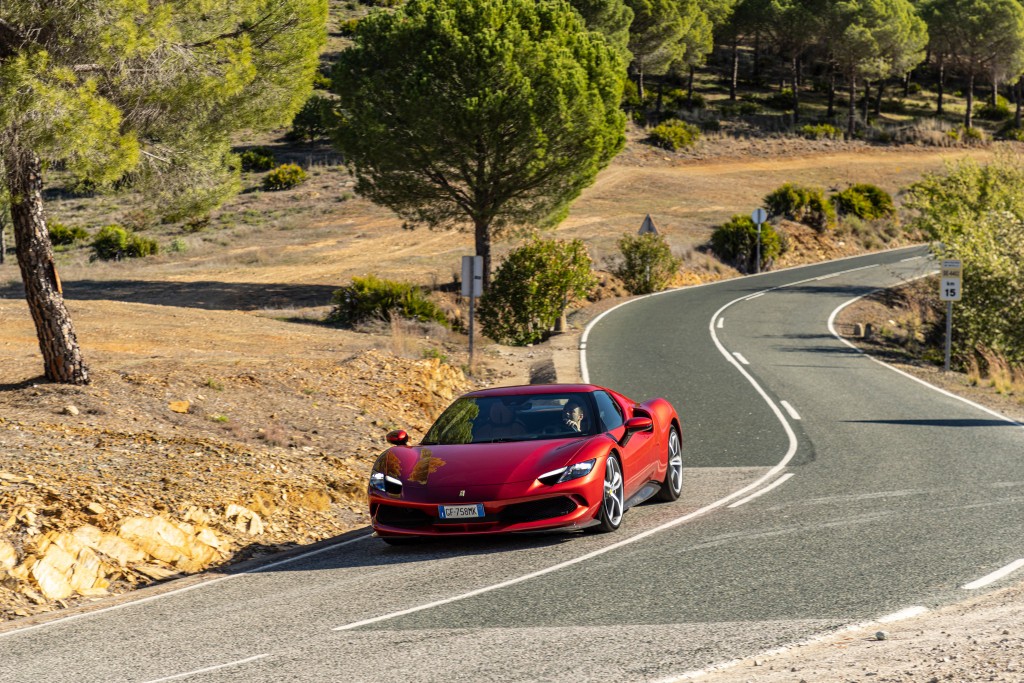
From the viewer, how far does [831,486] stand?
1219cm

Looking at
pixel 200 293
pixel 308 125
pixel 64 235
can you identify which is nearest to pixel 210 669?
pixel 200 293

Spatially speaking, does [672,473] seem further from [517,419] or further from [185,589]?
[185,589]

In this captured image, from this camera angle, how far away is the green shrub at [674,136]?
79125 mm

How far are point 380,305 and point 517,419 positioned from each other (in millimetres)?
19886

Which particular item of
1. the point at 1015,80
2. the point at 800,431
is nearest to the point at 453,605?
the point at 800,431

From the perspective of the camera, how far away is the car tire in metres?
11.6

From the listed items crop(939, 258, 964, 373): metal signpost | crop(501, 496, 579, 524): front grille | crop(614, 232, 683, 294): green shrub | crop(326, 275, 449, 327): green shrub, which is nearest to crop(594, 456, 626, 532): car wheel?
crop(501, 496, 579, 524): front grille

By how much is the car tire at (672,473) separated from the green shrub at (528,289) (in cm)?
1851

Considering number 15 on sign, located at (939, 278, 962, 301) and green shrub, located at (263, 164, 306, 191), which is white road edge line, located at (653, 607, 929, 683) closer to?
number 15 on sign, located at (939, 278, 962, 301)

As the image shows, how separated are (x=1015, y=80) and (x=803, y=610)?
95.0 metres

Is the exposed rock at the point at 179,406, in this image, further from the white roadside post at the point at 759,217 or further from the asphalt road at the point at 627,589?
the white roadside post at the point at 759,217

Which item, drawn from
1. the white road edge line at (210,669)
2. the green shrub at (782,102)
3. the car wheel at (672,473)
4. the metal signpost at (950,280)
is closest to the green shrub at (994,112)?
the green shrub at (782,102)

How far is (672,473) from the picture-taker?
11.7 metres

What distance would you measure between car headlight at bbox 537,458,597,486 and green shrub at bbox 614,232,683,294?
114 ft
